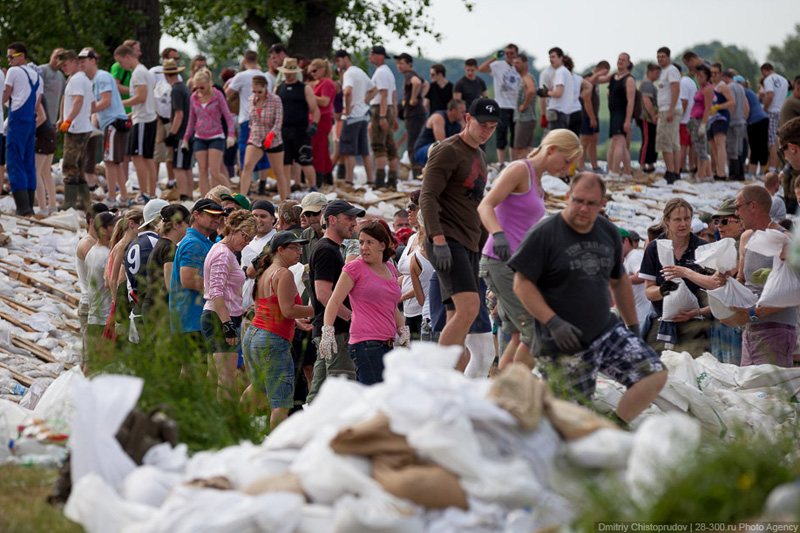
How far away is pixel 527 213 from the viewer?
817 centimetres

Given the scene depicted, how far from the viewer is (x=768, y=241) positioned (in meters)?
9.19

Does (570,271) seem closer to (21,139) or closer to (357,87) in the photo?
(21,139)

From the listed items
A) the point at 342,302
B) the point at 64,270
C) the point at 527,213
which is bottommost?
the point at 64,270

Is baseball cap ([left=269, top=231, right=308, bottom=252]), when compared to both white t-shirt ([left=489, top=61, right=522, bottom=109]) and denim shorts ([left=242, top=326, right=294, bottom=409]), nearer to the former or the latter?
denim shorts ([left=242, top=326, right=294, bottom=409])

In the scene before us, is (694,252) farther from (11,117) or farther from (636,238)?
(11,117)

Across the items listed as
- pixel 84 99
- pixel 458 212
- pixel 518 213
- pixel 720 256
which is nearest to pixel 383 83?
pixel 84 99

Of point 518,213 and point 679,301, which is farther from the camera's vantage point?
point 679,301

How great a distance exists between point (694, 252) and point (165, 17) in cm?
2219

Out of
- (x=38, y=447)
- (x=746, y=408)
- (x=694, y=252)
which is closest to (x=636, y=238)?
(x=694, y=252)

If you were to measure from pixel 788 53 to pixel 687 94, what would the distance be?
8261cm

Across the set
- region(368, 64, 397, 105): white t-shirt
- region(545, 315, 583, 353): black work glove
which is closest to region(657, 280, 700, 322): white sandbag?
region(545, 315, 583, 353): black work glove

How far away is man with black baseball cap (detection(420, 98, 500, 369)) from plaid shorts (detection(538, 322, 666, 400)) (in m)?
1.84

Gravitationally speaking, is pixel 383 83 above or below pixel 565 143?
below

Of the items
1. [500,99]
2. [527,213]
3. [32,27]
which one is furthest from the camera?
[32,27]
